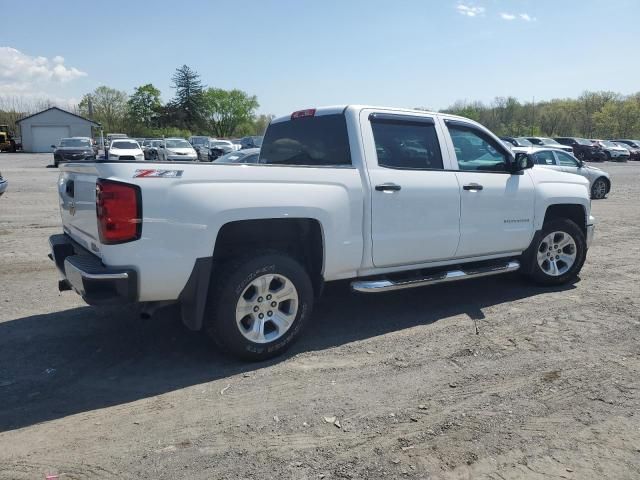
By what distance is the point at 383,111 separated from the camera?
4992 millimetres

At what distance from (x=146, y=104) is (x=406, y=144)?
9544 cm

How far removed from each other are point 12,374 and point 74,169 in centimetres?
165

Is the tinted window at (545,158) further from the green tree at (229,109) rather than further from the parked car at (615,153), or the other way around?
the green tree at (229,109)

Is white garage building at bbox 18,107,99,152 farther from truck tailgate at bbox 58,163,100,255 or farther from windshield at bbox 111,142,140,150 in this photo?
truck tailgate at bbox 58,163,100,255

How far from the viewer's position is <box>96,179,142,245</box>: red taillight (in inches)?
139

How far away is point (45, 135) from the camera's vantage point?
192 ft

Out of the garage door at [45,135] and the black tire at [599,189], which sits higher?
the garage door at [45,135]

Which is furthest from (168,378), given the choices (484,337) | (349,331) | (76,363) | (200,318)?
(484,337)

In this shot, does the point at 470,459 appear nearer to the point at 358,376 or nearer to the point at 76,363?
the point at 358,376

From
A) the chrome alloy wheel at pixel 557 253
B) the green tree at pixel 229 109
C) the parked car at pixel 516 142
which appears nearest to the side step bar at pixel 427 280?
the chrome alloy wheel at pixel 557 253

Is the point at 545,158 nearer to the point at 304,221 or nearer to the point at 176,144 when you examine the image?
the point at 304,221

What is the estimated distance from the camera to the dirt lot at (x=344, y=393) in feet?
9.63

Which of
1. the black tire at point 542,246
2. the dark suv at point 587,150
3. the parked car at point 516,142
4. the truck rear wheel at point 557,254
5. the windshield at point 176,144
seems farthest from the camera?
the dark suv at point 587,150

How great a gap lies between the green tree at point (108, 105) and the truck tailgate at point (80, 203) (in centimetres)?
8617
